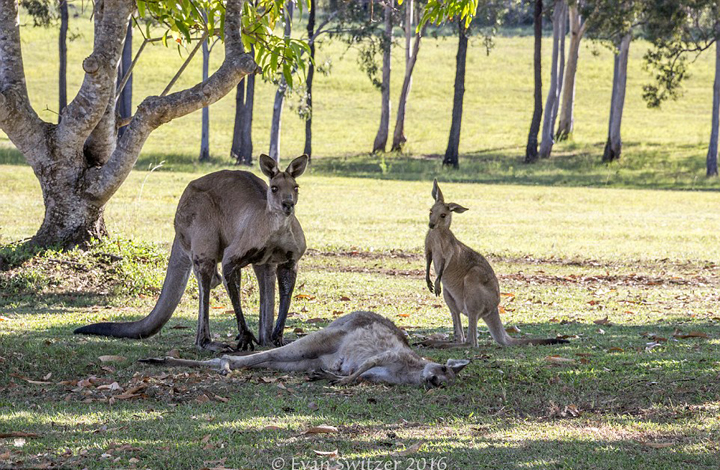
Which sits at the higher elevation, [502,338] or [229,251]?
[229,251]

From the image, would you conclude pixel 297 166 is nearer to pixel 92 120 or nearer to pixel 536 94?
pixel 92 120

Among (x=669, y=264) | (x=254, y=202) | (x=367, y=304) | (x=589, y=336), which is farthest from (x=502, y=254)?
(x=254, y=202)

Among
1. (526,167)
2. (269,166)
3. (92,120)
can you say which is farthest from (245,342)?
(526,167)

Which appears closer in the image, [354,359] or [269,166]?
[354,359]

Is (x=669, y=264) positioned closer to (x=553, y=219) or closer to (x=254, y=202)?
(x=553, y=219)

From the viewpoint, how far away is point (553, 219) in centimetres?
2408

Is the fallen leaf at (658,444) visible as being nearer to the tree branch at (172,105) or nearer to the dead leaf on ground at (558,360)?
the dead leaf on ground at (558,360)

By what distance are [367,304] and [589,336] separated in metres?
3.46

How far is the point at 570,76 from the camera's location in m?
49.8

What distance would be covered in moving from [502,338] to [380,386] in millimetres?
2094

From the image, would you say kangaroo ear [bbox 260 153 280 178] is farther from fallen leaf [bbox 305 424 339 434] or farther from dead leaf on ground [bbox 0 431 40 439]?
dead leaf on ground [bbox 0 431 40 439]

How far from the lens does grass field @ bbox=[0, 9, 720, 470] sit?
18.2ft

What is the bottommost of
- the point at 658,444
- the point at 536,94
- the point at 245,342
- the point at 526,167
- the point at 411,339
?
the point at 526,167

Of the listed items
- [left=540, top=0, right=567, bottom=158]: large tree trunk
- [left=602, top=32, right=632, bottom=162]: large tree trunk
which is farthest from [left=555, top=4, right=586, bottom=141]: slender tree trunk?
[left=602, top=32, right=632, bottom=162]: large tree trunk
